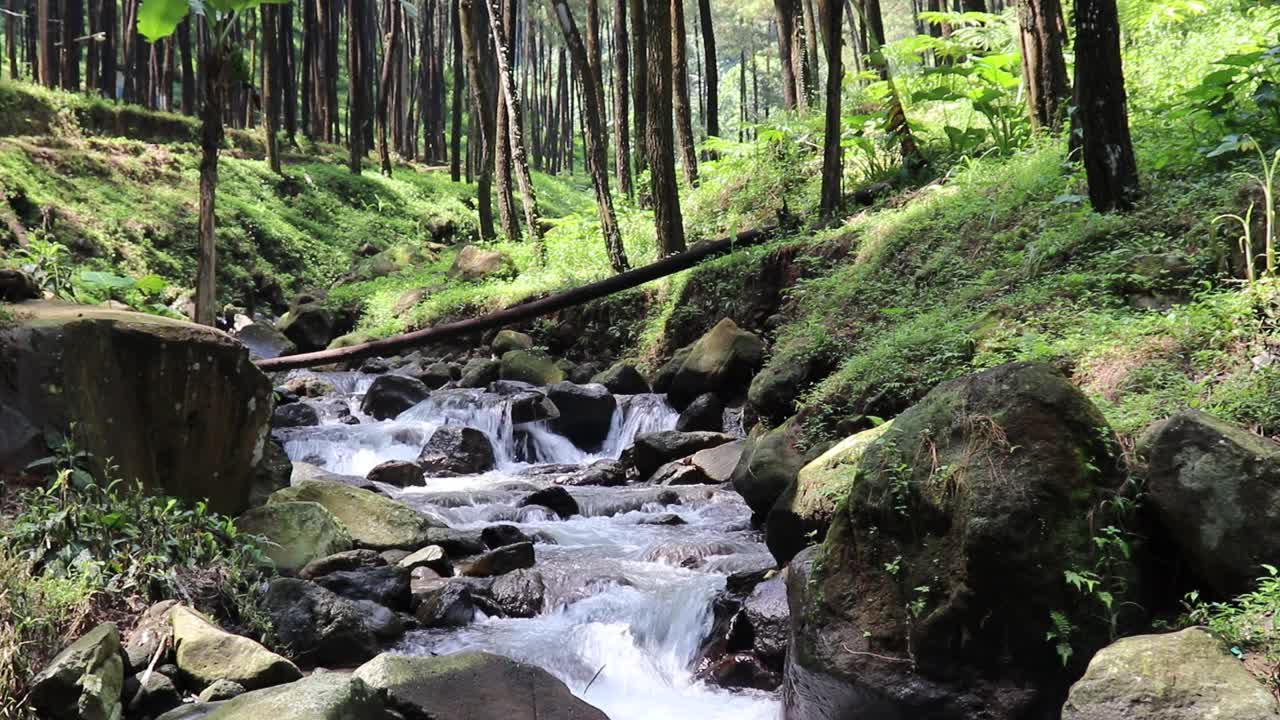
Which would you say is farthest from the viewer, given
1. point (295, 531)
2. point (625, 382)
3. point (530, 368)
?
point (530, 368)

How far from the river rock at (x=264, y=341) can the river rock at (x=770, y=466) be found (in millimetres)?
12419

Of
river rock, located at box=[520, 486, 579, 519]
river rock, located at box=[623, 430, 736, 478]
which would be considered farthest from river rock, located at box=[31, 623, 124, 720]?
river rock, located at box=[623, 430, 736, 478]

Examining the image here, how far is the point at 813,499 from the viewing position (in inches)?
263

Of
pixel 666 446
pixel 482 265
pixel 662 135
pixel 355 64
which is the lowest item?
pixel 666 446

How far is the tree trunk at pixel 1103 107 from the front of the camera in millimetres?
7758

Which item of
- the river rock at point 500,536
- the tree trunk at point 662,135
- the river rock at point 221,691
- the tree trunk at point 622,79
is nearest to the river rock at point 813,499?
the river rock at point 500,536

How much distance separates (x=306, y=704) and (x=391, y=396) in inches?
411

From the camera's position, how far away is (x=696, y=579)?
24.3 feet

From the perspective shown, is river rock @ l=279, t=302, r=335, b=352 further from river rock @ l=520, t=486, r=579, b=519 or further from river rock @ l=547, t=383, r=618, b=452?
river rock @ l=520, t=486, r=579, b=519

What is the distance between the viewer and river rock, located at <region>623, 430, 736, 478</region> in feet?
36.7

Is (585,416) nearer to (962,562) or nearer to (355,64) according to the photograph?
(962,562)

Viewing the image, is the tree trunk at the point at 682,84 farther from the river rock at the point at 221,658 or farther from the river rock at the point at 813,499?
the river rock at the point at 221,658

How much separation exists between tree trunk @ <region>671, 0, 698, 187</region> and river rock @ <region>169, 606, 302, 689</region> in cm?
1441

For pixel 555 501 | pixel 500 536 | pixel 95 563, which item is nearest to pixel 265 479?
pixel 500 536
